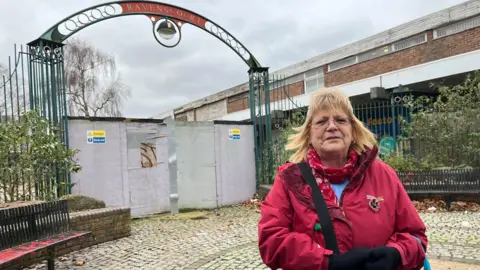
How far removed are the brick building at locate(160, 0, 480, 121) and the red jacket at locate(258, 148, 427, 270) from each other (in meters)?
9.21

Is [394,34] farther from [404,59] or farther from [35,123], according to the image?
[35,123]

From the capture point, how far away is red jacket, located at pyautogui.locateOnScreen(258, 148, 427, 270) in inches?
71.9

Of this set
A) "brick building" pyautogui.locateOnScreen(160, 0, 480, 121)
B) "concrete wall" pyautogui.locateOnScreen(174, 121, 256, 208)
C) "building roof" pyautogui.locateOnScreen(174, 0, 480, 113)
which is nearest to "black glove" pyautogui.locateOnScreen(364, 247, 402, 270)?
"concrete wall" pyautogui.locateOnScreen(174, 121, 256, 208)

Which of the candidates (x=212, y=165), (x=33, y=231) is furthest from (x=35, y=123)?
(x=212, y=165)

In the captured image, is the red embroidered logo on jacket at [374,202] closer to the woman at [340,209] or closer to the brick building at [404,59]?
the woman at [340,209]

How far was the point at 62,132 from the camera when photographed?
25.4ft

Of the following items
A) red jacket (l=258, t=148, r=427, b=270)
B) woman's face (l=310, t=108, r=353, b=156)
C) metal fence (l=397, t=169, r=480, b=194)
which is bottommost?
metal fence (l=397, t=169, r=480, b=194)

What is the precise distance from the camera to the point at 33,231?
4906 millimetres

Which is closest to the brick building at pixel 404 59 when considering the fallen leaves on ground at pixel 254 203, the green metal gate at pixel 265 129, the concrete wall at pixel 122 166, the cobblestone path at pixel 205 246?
the green metal gate at pixel 265 129

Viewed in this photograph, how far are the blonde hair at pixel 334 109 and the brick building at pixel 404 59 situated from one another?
893cm

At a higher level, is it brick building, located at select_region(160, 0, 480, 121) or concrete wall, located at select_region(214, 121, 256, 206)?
brick building, located at select_region(160, 0, 480, 121)

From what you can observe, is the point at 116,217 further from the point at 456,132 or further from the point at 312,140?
the point at 456,132

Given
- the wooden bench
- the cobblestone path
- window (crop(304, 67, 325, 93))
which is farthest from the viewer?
window (crop(304, 67, 325, 93))

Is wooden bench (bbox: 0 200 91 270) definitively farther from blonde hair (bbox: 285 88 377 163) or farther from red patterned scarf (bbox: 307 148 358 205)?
red patterned scarf (bbox: 307 148 358 205)
